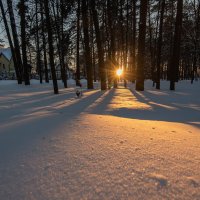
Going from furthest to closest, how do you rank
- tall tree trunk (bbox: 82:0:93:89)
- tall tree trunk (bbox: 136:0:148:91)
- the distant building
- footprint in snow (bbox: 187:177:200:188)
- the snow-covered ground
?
the distant building
tall tree trunk (bbox: 82:0:93:89)
tall tree trunk (bbox: 136:0:148:91)
footprint in snow (bbox: 187:177:200:188)
the snow-covered ground

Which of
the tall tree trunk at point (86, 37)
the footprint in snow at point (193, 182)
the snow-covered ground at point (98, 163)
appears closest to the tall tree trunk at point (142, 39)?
the tall tree trunk at point (86, 37)

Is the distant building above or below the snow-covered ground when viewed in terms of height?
above

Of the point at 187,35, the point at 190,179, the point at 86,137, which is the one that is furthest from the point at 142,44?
the point at 187,35

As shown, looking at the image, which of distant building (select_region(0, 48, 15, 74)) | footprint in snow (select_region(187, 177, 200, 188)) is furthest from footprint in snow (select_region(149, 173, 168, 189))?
distant building (select_region(0, 48, 15, 74))

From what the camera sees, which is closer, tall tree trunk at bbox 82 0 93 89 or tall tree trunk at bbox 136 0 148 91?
tall tree trunk at bbox 136 0 148 91

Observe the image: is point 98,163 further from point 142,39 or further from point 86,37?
point 86,37

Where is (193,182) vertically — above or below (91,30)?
below

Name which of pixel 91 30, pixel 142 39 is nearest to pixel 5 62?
pixel 91 30

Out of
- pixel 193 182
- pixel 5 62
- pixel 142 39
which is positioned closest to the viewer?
pixel 193 182

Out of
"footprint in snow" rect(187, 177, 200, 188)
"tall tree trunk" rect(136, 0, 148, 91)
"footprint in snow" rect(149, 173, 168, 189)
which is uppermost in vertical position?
"tall tree trunk" rect(136, 0, 148, 91)

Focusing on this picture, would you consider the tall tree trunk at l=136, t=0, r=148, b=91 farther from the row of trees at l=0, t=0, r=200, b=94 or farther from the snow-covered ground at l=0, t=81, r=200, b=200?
the snow-covered ground at l=0, t=81, r=200, b=200

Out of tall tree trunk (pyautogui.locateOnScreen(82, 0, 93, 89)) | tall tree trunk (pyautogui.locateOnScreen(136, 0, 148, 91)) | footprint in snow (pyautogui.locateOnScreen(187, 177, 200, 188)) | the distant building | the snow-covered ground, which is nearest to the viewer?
the snow-covered ground

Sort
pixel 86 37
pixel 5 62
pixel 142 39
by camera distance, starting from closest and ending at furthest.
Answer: pixel 142 39 → pixel 86 37 → pixel 5 62

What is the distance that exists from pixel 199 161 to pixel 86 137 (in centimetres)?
144
